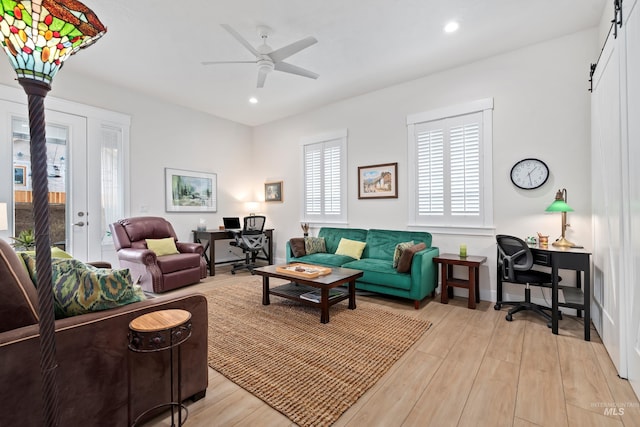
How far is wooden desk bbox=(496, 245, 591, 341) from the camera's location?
2623mm

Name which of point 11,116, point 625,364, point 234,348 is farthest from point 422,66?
point 11,116

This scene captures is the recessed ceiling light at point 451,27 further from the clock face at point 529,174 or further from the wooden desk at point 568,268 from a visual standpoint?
the wooden desk at point 568,268

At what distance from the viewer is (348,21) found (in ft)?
9.71

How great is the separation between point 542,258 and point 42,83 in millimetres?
3852

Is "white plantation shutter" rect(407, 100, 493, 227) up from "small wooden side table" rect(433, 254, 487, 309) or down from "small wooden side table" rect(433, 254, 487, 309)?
up

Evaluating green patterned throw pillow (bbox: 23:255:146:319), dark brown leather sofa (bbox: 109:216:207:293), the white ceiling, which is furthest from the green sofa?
green patterned throw pillow (bbox: 23:255:146:319)

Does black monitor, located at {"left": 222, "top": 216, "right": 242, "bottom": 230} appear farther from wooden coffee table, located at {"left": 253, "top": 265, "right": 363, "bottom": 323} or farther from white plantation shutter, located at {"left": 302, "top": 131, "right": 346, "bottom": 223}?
wooden coffee table, located at {"left": 253, "top": 265, "right": 363, "bottom": 323}

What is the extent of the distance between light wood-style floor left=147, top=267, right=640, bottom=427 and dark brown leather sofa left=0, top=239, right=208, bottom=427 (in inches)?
11.7

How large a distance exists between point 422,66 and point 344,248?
281cm

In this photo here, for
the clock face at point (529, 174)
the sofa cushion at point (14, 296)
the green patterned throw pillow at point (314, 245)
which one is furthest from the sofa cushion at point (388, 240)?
the sofa cushion at point (14, 296)

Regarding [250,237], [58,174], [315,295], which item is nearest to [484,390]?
[315,295]

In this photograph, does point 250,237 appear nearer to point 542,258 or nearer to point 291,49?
point 291,49

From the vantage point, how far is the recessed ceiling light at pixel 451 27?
9.78 feet

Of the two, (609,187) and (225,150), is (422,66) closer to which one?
(609,187)
